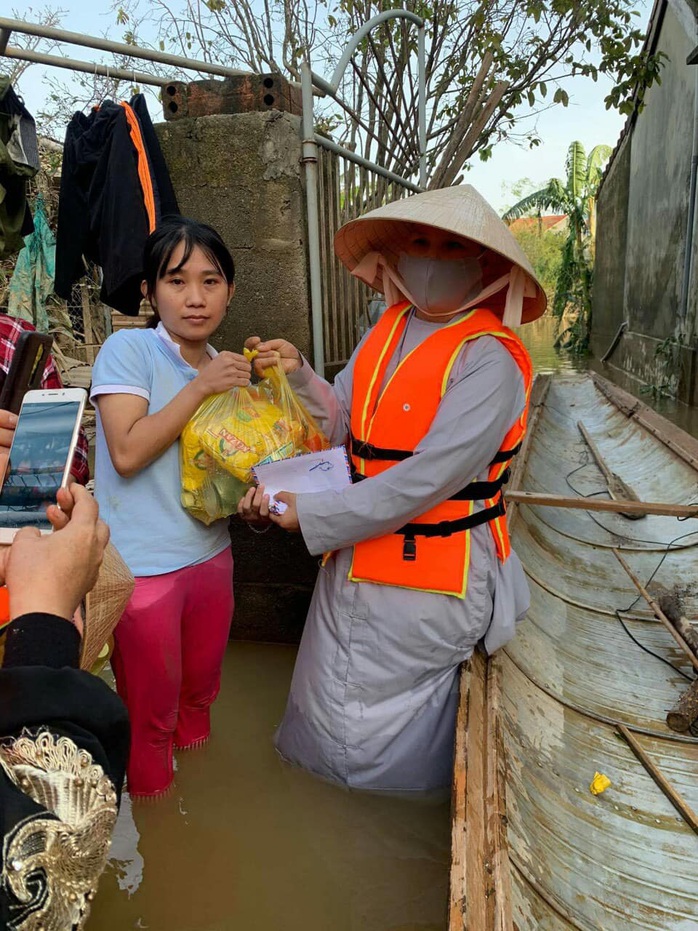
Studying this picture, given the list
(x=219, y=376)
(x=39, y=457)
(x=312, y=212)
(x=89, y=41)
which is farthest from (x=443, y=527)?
(x=89, y=41)

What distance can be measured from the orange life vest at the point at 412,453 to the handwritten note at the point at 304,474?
12 cm

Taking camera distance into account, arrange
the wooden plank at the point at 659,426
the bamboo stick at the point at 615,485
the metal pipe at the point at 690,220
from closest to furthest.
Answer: the bamboo stick at the point at 615,485, the wooden plank at the point at 659,426, the metal pipe at the point at 690,220

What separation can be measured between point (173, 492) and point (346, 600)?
24.3 inches

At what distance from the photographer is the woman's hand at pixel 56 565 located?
89cm

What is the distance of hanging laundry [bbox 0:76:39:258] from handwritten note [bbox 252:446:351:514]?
1808 millimetres

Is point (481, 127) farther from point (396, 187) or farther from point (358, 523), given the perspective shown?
point (358, 523)

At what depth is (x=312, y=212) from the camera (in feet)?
9.73

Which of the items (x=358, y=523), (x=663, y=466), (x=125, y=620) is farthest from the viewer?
(x=663, y=466)

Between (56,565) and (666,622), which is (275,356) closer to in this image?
(56,565)

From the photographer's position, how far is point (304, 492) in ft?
6.48

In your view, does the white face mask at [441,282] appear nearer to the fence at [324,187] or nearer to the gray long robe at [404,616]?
the gray long robe at [404,616]

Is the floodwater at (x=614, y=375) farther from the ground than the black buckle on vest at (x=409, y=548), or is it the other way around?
the black buckle on vest at (x=409, y=548)

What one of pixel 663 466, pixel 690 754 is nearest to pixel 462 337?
pixel 690 754

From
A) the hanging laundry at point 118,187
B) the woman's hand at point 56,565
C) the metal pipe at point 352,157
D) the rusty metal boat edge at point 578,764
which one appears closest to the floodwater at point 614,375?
the metal pipe at point 352,157
